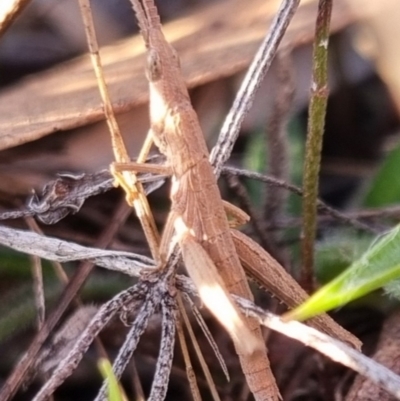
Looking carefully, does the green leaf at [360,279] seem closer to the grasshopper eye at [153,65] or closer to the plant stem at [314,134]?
the plant stem at [314,134]

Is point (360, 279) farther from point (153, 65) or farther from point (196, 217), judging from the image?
point (153, 65)

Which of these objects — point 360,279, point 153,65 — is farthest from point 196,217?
point 360,279

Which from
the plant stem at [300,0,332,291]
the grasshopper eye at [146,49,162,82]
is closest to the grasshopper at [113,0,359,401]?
the grasshopper eye at [146,49,162,82]

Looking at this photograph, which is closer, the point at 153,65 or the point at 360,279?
the point at 360,279

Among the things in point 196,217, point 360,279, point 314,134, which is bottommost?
point 360,279

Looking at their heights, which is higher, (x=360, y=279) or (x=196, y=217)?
(x=196, y=217)
